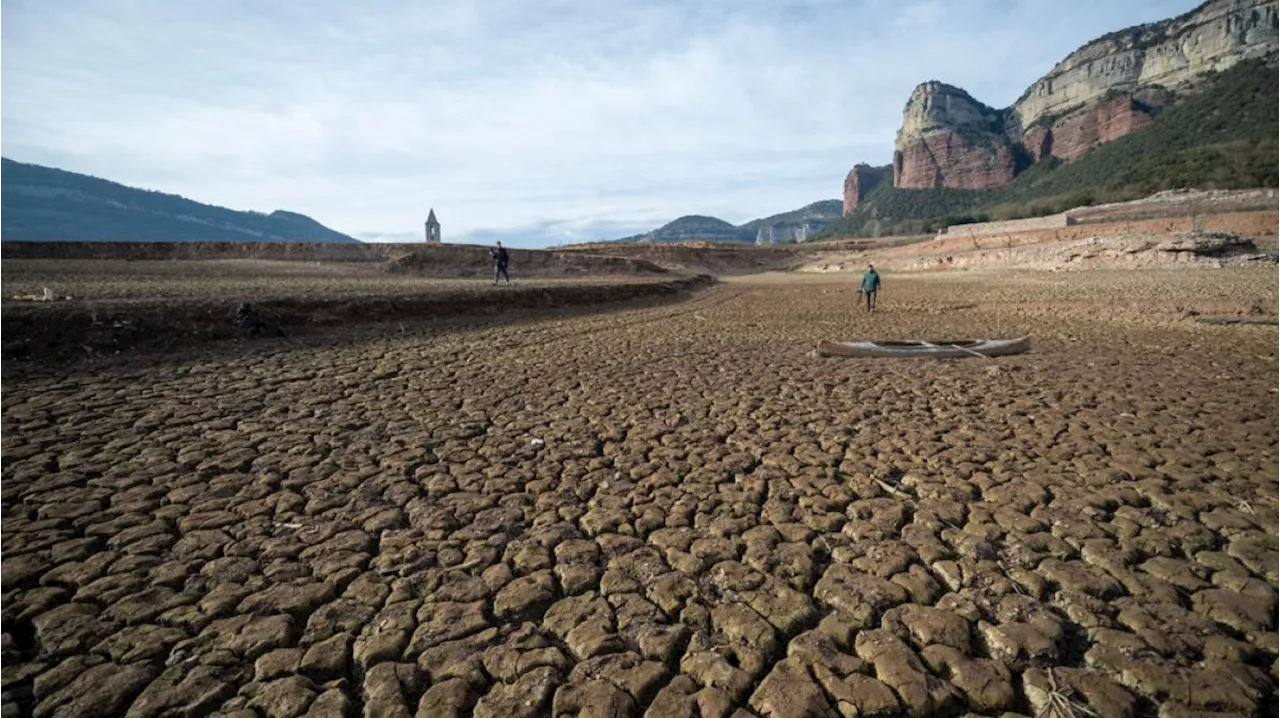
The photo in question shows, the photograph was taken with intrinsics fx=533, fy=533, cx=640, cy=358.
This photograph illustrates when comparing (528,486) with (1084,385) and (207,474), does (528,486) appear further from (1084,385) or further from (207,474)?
(1084,385)

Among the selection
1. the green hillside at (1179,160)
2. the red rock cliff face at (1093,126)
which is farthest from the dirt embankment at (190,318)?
the red rock cliff face at (1093,126)

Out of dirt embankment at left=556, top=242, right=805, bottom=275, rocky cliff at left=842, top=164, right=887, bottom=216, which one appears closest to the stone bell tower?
dirt embankment at left=556, top=242, right=805, bottom=275

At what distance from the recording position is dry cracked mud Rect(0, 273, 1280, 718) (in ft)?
6.60

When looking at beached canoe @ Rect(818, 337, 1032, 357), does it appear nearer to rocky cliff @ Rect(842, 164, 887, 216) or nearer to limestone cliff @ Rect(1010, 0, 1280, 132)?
limestone cliff @ Rect(1010, 0, 1280, 132)

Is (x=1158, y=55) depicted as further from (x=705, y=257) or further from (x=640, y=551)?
(x=640, y=551)

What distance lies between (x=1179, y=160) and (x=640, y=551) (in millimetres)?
78876

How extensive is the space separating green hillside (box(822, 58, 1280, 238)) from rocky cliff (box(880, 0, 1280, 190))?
7.78 meters

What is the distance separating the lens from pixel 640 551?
2.89 metres

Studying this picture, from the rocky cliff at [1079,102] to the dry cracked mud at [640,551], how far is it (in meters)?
122

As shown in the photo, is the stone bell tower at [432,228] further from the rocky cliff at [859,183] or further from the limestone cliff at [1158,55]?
the rocky cliff at [859,183]

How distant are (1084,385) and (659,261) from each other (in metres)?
45.0

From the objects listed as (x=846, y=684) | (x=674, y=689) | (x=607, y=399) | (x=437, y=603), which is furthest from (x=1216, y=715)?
(x=607, y=399)

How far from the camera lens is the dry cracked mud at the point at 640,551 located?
2012 millimetres

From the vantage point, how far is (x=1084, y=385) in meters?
6.10
